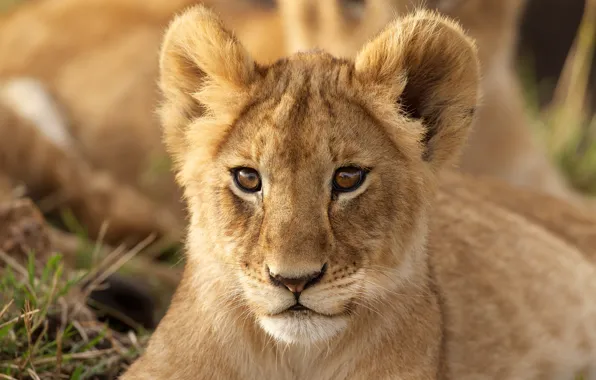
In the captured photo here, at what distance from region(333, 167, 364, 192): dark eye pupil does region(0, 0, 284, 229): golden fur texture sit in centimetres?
343

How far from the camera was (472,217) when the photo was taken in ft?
12.1

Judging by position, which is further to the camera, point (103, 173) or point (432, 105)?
point (103, 173)

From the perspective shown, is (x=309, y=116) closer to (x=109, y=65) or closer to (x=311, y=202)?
(x=311, y=202)

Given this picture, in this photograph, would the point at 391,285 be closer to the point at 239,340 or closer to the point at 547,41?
the point at 239,340

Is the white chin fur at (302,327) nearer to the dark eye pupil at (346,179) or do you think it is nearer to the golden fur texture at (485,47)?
the dark eye pupil at (346,179)

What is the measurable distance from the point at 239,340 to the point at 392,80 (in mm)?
701

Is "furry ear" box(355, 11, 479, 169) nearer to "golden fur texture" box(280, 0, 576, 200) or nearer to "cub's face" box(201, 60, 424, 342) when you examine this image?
"cub's face" box(201, 60, 424, 342)

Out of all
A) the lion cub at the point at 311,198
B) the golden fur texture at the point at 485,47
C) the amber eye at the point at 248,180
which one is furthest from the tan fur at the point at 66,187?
the amber eye at the point at 248,180

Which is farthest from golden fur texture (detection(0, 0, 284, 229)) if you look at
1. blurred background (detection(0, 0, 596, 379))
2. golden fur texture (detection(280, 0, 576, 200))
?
golden fur texture (detection(280, 0, 576, 200))

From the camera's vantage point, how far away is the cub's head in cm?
239

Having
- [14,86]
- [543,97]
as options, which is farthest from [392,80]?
[543,97]

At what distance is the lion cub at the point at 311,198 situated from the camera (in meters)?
2.40

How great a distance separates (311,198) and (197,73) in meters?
0.57

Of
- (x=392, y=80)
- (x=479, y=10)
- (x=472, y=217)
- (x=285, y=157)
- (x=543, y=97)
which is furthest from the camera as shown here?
(x=543, y=97)
